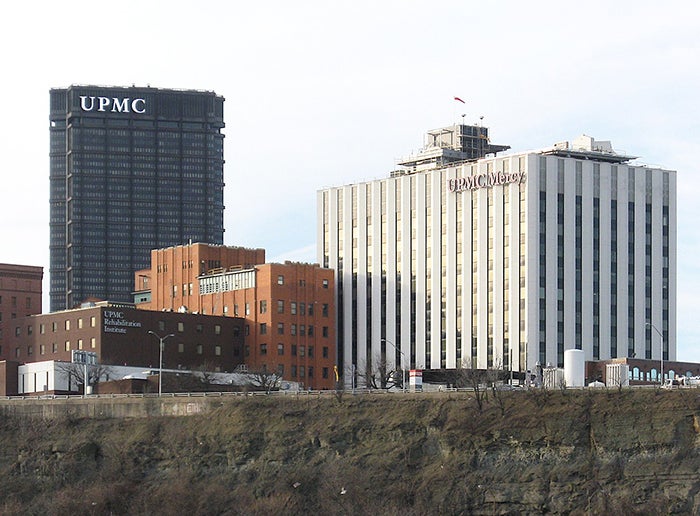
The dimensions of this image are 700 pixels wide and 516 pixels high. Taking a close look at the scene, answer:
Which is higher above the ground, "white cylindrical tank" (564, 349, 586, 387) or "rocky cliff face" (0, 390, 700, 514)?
"white cylindrical tank" (564, 349, 586, 387)

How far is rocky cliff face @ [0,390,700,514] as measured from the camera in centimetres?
15838

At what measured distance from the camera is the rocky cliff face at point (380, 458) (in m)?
158

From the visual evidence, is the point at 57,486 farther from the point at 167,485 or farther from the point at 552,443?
the point at 552,443

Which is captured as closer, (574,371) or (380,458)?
(380,458)

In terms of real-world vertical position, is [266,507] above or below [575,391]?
below

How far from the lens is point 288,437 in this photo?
176 metres

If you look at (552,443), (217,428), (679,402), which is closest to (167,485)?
(217,428)

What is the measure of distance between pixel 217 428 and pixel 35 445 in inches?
784

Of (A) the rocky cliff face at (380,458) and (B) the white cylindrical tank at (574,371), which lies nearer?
(A) the rocky cliff face at (380,458)

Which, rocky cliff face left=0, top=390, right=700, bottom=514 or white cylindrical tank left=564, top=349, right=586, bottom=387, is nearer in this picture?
rocky cliff face left=0, top=390, right=700, bottom=514

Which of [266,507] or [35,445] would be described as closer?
[266,507]

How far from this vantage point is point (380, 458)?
16800 centimetres

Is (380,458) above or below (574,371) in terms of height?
below

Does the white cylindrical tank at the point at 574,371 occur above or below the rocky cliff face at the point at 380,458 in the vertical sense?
above
